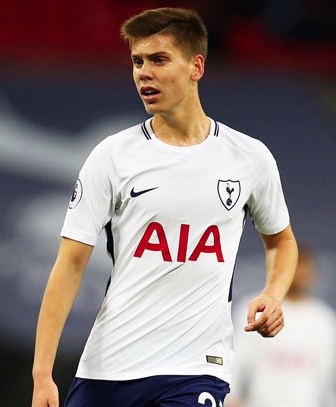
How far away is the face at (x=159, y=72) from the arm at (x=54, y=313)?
0.54m

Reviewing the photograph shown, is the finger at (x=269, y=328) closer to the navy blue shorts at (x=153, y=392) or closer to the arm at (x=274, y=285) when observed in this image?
the arm at (x=274, y=285)

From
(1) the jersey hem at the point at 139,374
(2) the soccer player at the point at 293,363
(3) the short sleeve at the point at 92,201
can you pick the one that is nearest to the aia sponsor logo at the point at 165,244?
(3) the short sleeve at the point at 92,201

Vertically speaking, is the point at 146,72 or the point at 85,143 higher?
the point at 85,143

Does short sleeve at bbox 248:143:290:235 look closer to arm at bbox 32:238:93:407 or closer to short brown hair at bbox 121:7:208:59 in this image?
short brown hair at bbox 121:7:208:59

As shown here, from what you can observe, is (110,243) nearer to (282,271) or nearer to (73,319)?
(282,271)

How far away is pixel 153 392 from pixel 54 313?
419 millimetres

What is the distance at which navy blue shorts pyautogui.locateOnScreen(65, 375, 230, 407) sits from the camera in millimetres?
4223

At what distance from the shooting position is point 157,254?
428cm

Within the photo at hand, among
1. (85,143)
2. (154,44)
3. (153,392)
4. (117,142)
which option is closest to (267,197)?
(117,142)

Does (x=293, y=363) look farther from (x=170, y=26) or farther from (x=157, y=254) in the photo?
(x=170, y=26)

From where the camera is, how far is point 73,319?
25.9 ft

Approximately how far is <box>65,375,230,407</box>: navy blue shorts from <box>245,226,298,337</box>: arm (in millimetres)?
267

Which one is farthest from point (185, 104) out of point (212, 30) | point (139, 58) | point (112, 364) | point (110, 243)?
point (212, 30)

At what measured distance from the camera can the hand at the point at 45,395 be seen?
13.3 feet
